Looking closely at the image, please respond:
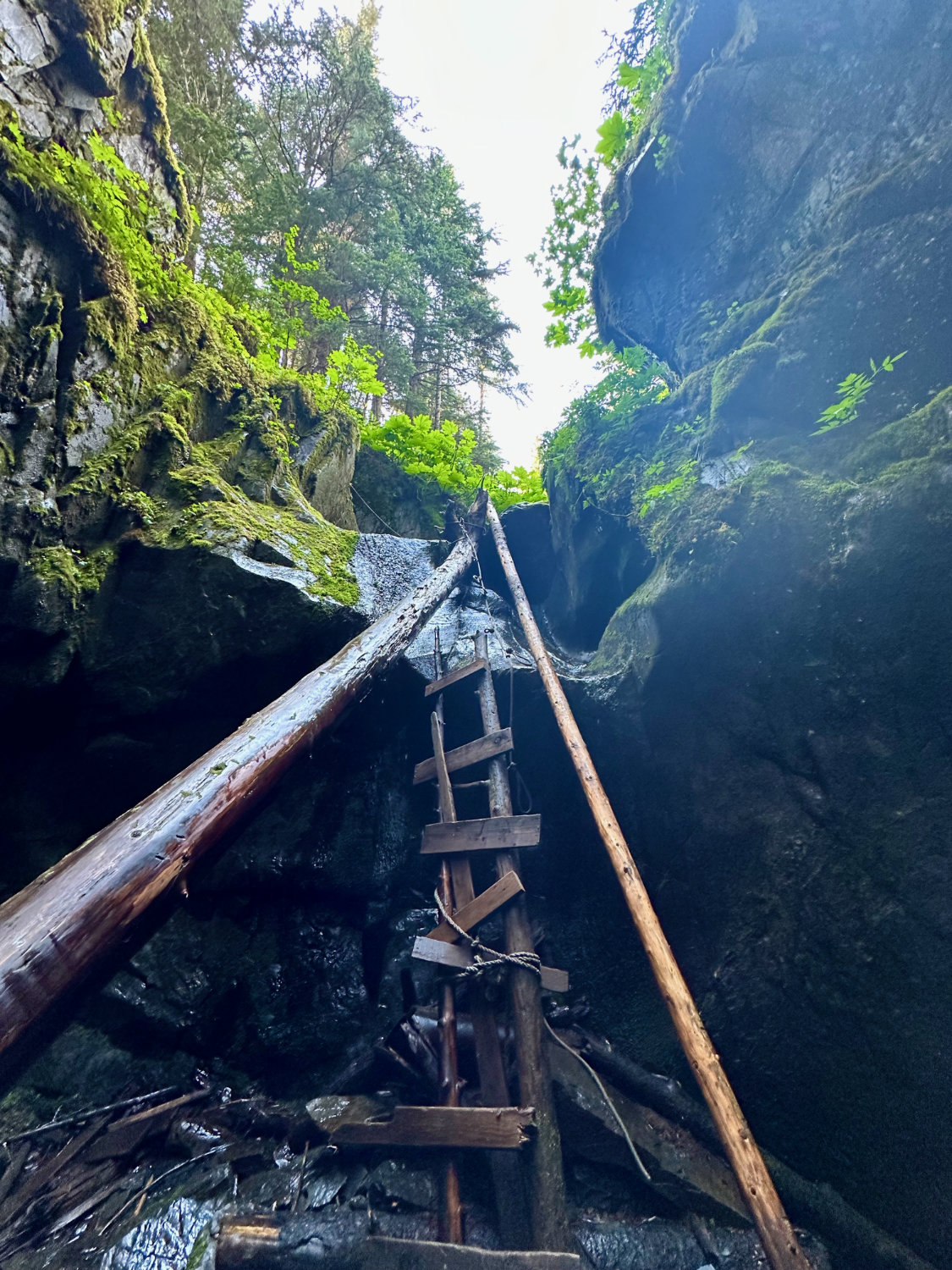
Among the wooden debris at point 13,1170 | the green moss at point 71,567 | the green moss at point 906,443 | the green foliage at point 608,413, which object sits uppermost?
the green foliage at point 608,413

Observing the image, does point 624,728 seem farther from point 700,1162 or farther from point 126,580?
point 126,580

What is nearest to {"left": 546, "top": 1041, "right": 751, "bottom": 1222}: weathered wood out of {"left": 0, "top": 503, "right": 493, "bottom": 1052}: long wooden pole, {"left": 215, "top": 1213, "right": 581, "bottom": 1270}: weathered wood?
{"left": 215, "top": 1213, "right": 581, "bottom": 1270}: weathered wood

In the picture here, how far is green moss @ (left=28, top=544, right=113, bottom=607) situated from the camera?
4.20 meters

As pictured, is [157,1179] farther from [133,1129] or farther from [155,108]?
[155,108]

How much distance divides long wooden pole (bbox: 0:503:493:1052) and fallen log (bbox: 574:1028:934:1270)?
147 inches

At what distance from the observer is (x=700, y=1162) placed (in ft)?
12.3

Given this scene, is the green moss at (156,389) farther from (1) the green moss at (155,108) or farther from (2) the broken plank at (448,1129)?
(2) the broken plank at (448,1129)

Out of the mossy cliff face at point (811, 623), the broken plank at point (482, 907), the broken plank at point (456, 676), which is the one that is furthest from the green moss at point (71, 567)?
the mossy cliff face at point (811, 623)

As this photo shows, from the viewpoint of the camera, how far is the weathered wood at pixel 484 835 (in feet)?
15.1

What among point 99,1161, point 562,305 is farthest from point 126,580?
point 562,305

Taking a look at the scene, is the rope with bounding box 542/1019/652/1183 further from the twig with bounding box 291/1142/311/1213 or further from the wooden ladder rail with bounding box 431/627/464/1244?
the twig with bounding box 291/1142/311/1213

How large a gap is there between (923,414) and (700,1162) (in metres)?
5.78

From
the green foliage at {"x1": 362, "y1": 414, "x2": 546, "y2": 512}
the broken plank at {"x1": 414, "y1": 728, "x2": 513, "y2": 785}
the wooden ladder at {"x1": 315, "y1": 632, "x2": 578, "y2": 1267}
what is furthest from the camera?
the green foliage at {"x1": 362, "y1": 414, "x2": 546, "y2": 512}

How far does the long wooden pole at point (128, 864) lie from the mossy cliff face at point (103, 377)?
6.86ft
